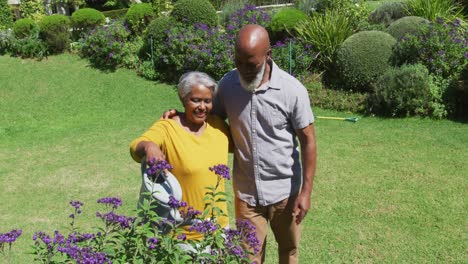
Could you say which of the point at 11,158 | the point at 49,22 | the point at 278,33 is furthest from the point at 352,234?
the point at 49,22

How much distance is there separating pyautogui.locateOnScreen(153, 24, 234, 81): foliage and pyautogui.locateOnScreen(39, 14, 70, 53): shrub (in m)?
2.92

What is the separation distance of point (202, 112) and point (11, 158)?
18.7 ft

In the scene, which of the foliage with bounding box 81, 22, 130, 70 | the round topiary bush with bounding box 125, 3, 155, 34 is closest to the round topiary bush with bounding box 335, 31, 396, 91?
the foliage with bounding box 81, 22, 130, 70

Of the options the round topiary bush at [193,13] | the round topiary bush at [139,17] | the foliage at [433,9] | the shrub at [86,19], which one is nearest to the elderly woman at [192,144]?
the round topiary bush at [193,13]

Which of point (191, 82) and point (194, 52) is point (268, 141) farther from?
point (194, 52)

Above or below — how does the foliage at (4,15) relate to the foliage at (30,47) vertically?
above

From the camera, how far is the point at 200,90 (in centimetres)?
256

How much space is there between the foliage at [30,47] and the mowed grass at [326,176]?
8.59 feet

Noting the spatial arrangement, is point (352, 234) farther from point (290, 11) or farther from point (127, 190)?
point (290, 11)

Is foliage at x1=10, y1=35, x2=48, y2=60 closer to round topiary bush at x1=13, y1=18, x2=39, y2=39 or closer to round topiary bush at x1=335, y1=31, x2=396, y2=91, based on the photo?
round topiary bush at x1=13, y1=18, x2=39, y2=39

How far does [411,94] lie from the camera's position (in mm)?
8375

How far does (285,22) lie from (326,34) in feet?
4.37

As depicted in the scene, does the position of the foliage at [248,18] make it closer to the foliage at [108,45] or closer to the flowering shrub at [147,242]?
the foliage at [108,45]

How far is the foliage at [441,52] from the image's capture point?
8.63 metres
